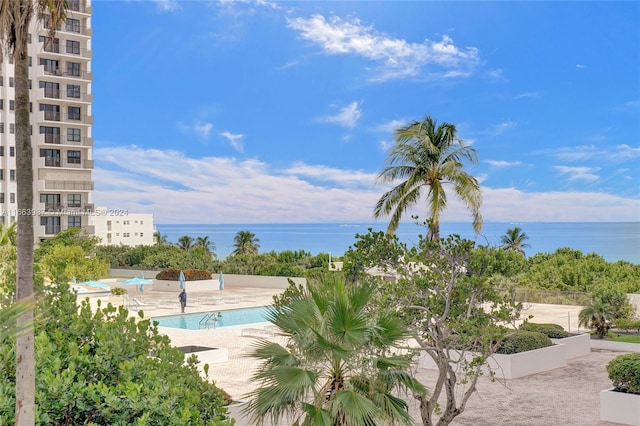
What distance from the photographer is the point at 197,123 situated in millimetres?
190125

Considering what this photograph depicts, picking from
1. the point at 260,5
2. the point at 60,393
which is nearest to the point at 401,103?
the point at 260,5

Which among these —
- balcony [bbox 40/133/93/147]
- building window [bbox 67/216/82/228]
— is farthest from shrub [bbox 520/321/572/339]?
building window [bbox 67/216/82/228]

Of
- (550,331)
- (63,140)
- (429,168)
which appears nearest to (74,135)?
(63,140)

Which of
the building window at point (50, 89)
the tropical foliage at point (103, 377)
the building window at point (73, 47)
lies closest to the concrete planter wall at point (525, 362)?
the tropical foliage at point (103, 377)

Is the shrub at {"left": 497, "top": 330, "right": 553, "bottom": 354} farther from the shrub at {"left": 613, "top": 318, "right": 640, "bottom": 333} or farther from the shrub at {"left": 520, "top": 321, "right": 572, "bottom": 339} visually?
the shrub at {"left": 613, "top": 318, "right": 640, "bottom": 333}

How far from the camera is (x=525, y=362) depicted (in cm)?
1859

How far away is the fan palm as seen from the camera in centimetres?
815

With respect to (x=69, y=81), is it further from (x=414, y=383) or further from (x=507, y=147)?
(x=507, y=147)

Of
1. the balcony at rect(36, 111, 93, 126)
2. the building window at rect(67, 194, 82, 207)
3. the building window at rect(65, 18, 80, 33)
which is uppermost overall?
the building window at rect(65, 18, 80, 33)

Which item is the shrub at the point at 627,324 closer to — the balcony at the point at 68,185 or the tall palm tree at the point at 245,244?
the balcony at the point at 68,185

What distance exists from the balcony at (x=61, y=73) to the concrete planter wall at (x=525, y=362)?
172ft

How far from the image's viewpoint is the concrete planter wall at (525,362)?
716 inches

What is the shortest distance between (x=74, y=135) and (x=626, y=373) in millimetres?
58225

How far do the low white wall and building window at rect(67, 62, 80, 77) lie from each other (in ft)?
176
